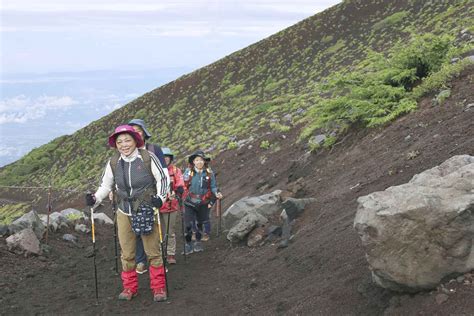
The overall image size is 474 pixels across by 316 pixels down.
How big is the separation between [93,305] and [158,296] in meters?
1.08

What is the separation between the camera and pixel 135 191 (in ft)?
24.2

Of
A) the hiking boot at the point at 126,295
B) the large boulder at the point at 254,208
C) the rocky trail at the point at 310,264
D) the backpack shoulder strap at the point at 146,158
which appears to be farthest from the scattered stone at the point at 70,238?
the backpack shoulder strap at the point at 146,158

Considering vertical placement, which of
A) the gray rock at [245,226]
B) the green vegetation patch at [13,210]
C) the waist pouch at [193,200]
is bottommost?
the gray rock at [245,226]

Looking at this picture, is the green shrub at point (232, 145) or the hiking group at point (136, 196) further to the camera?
the green shrub at point (232, 145)

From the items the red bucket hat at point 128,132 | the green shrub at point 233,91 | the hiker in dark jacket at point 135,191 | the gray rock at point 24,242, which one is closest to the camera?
the red bucket hat at point 128,132

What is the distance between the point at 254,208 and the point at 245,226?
2.76ft

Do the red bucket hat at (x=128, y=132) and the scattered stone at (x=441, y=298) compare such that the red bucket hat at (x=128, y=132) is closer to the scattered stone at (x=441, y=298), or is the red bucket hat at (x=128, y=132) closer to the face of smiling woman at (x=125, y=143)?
the face of smiling woman at (x=125, y=143)

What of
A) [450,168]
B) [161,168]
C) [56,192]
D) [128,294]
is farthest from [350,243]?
[56,192]

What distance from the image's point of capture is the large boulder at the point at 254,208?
10.6m

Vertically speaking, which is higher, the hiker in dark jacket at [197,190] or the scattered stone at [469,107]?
the scattered stone at [469,107]

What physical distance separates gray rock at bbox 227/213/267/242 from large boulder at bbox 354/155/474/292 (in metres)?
5.03

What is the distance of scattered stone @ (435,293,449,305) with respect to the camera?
4.53 metres

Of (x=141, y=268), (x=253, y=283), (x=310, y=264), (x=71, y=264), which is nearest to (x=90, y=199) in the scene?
(x=141, y=268)

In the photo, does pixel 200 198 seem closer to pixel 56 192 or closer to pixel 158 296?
pixel 158 296
